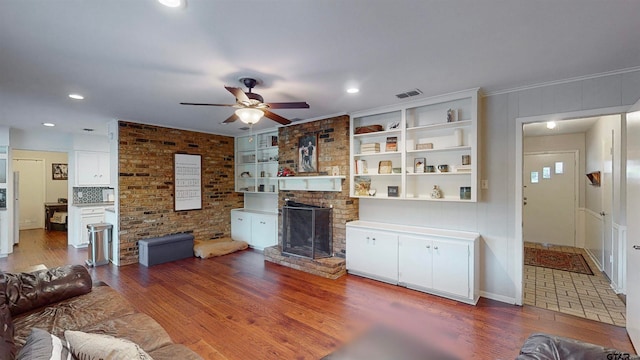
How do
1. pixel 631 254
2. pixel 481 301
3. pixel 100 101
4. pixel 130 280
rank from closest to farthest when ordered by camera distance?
pixel 631 254 → pixel 481 301 → pixel 100 101 → pixel 130 280

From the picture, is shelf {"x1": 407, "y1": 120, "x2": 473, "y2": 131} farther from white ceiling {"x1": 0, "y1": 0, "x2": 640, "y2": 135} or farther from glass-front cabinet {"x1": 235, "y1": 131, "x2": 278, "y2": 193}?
glass-front cabinet {"x1": 235, "y1": 131, "x2": 278, "y2": 193}

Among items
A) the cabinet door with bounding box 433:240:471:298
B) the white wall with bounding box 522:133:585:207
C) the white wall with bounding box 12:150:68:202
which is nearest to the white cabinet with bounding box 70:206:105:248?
the white wall with bounding box 12:150:68:202

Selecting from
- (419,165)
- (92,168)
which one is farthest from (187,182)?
(419,165)

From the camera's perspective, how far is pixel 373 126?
4.29 metres

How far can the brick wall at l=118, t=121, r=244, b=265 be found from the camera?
4.91m

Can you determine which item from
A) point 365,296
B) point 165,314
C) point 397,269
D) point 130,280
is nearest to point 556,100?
point 397,269

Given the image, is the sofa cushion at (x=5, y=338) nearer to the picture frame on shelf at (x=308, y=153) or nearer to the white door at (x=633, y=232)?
the picture frame on shelf at (x=308, y=153)

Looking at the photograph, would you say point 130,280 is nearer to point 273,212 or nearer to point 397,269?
point 273,212

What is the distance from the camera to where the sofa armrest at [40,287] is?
6.91 feet

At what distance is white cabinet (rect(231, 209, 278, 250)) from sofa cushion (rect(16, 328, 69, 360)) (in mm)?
4271

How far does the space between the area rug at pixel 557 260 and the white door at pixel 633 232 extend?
2203 mm

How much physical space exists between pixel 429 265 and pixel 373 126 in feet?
6.74

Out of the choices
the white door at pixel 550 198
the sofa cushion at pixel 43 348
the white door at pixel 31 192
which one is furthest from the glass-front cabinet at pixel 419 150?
the white door at pixel 31 192

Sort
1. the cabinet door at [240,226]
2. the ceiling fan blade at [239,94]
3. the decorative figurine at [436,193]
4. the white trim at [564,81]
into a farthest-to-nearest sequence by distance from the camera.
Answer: the cabinet door at [240,226] < the decorative figurine at [436,193] < the white trim at [564,81] < the ceiling fan blade at [239,94]
